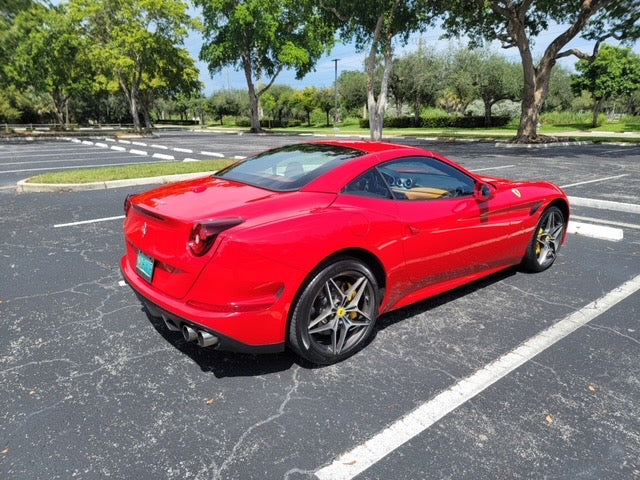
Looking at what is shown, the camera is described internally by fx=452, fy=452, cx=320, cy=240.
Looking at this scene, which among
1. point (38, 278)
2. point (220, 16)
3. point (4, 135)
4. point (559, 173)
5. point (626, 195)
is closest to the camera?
point (38, 278)

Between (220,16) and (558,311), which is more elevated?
(220,16)

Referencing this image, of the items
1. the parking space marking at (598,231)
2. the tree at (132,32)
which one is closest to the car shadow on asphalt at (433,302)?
the parking space marking at (598,231)

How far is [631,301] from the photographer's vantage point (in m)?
3.95

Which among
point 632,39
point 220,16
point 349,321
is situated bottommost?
point 349,321

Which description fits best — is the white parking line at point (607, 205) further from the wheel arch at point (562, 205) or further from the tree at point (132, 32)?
the tree at point (132, 32)

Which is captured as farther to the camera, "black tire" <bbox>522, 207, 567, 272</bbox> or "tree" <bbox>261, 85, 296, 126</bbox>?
"tree" <bbox>261, 85, 296, 126</bbox>

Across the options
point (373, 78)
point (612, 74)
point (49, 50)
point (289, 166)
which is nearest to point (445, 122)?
point (612, 74)

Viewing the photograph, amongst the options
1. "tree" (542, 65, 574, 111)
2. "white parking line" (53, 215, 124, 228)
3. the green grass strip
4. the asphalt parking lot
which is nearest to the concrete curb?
the green grass strip

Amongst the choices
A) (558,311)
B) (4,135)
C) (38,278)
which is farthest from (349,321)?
(4,135)

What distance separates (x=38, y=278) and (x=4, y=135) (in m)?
34.3

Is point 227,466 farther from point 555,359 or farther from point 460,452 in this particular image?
point 555,359

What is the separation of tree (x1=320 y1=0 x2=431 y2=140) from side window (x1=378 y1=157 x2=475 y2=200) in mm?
19177

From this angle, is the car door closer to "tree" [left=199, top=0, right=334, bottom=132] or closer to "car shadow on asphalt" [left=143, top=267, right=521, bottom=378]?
"car shadow on asphalt" [left=143, top=267, right=521, bottom=378]

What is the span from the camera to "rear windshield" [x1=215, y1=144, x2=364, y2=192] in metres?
3.19
